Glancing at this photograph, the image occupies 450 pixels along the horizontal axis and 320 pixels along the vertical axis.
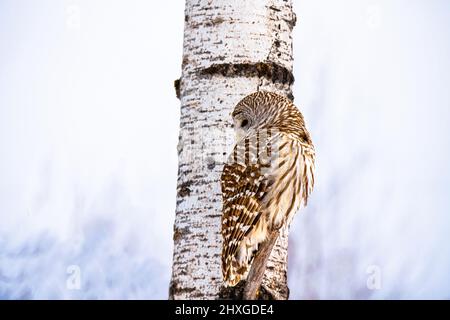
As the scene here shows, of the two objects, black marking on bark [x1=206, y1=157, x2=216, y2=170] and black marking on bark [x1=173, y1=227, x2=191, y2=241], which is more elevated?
black marking on bark [x1=206, y1=157, x2=216, y2=170]

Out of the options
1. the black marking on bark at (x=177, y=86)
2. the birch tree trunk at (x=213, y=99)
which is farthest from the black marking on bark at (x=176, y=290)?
the black marking on bark at (x=177, y=86)

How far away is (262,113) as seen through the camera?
5.46 metres

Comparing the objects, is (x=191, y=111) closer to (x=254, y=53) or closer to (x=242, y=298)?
(x=254, y=53)

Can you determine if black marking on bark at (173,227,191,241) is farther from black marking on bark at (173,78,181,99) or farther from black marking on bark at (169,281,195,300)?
black marking on bark at (173,78,181,99)

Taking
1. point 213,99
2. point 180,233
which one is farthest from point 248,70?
point 180,233

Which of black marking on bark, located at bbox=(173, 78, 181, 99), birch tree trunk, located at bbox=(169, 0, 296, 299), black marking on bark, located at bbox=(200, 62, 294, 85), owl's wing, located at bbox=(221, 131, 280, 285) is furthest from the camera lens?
black marking on bark, located at bbox=(173, 78, 181, 99)

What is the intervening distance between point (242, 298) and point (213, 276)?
→ 0.61 ft

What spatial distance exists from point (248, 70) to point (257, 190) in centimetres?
53

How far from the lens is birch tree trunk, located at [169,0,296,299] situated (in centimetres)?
536

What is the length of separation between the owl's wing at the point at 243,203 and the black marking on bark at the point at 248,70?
1.11 ft

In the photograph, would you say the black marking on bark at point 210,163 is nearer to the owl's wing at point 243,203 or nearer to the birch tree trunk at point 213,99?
the birch tree trunk at point 213,99

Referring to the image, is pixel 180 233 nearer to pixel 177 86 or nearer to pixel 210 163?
pixel 210 163

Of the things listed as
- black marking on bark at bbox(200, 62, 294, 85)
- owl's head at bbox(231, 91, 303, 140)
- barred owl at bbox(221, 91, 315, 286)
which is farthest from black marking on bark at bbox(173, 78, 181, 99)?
barred owl at bbox(221, 91, 315, 286)
